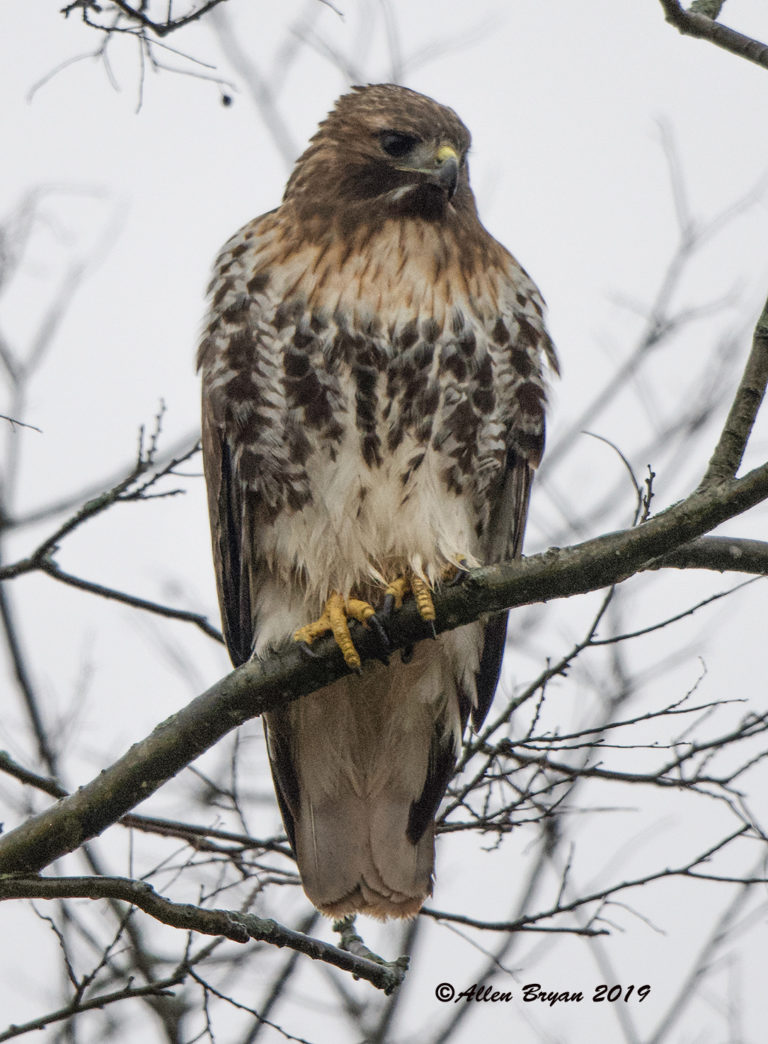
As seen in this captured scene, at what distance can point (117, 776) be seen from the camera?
3.05 m

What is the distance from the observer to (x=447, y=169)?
4266mm

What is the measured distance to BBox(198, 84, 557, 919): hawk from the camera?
158 inches

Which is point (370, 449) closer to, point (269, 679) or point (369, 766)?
point (269, 679)

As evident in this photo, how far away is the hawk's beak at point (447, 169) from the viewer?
424 centimetres

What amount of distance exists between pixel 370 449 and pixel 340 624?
2.04 ft

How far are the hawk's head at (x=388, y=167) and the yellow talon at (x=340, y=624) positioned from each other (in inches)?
53.7

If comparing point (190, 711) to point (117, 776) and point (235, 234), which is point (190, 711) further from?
point (235, 234)

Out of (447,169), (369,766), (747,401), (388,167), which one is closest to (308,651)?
(369,766)

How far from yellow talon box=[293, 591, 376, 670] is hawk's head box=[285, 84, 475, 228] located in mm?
1364

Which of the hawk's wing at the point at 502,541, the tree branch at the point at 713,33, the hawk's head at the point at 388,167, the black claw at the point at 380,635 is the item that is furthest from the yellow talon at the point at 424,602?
the tree branch at the point at 713,33

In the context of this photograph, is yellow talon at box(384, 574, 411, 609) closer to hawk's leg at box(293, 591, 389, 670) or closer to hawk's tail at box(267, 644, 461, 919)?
hawk's leg at box(293, 591, 389, 670)

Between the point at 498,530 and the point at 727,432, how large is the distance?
1.34 meters

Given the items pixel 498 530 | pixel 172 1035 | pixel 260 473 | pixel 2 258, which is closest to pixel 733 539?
pixel 498 530

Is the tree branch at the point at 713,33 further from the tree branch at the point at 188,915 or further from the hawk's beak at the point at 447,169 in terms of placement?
the tree branch at the point at 188,915
